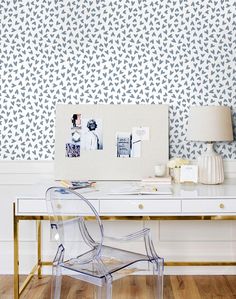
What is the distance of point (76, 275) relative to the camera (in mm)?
2393

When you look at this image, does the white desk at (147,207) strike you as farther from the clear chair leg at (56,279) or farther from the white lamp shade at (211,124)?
the white lamp shade at (211,124)

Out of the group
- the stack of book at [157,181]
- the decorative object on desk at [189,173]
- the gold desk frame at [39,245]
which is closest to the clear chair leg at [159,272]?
the gold desk frame at [39,245]

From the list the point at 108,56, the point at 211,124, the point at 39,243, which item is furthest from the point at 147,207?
the point at 108,56

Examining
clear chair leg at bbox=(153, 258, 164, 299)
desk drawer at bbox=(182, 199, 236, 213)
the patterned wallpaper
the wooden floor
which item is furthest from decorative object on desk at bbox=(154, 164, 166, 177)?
clear chair leg at bbox=(153, 258, 164, 299)

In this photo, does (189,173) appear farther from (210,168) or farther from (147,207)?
(147,207)

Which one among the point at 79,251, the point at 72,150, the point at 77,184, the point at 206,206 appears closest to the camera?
the point at 79,251

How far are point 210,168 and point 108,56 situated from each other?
43.9 inches

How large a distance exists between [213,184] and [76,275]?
4.19 feet

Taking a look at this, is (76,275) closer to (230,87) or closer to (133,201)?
(133,201)

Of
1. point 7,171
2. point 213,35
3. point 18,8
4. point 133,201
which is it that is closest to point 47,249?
point 7,171

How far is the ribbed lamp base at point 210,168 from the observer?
3.21 meters

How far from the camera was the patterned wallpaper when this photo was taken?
3.40m

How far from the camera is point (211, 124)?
3.16 metres

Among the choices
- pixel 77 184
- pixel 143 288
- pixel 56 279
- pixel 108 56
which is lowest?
pixel 143 288
